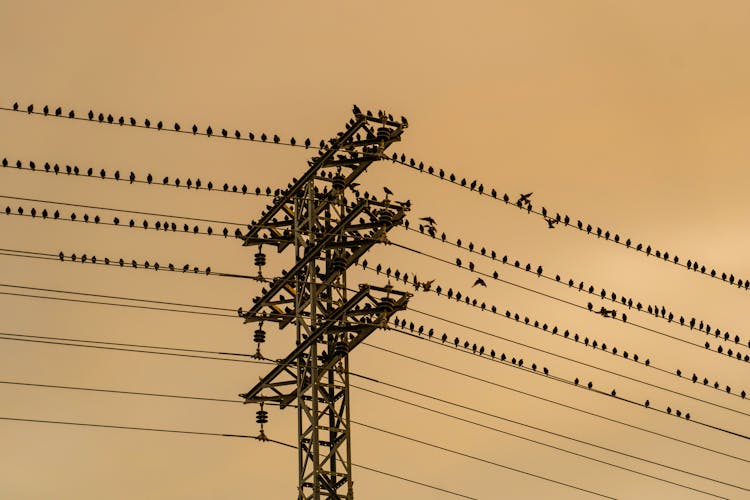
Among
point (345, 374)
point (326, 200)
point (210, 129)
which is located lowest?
point (345, 374)

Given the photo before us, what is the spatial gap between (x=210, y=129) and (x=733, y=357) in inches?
804

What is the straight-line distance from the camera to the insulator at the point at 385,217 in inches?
2697

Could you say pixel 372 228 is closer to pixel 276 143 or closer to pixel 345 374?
pixel 345 374

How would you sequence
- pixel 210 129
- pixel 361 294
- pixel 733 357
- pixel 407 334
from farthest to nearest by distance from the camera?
pixel 733 357 < pixel 210 129 < pixel 407 334 < pixel 361 294

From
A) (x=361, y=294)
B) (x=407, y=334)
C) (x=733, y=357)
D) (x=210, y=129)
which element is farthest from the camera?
(x=733, y=357)

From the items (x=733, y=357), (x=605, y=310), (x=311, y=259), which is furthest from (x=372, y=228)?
(x=733, y=357)

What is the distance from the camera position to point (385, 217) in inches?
2699

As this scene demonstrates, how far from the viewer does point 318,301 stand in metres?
69.1

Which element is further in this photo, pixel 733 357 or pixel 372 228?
pixel 733 357

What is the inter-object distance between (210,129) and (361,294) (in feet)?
43.3

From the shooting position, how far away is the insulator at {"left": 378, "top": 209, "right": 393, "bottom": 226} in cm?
6850

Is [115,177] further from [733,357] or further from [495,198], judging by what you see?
[733,357]

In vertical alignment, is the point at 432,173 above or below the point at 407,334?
above

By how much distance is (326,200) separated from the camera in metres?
70.8
